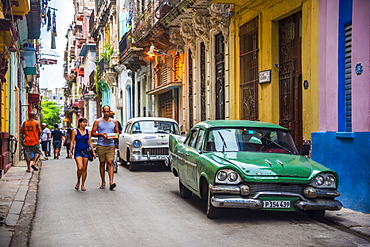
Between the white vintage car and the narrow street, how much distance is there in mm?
4707

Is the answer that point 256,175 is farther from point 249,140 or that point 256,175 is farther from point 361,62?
point 361,62

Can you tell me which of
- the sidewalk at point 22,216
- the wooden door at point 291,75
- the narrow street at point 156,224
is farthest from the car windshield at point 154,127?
the narrow street at point 156,224

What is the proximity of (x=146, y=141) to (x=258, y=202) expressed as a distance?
8596 mm

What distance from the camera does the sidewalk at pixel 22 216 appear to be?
22.5ft

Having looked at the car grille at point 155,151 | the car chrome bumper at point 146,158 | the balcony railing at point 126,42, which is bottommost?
the car chrome bumper at point 146,158

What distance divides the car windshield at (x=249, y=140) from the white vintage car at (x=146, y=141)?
689 cm

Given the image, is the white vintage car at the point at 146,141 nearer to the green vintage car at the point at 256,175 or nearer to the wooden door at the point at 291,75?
the wooden door at the point at 291,75

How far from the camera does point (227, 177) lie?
736 cm

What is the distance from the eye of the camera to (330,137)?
9.83 m

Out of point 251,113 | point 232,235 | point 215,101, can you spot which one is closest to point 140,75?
point 215,101

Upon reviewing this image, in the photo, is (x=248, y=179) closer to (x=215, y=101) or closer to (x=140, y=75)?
(x=215, y=101)

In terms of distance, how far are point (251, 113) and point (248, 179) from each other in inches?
326

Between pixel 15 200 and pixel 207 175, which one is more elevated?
pixel 207 175

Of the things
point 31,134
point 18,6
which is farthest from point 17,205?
point 18,6
